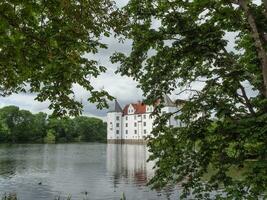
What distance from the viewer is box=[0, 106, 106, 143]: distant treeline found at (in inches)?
5605

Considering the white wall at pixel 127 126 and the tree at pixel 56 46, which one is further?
the white wall at pixel 127 126

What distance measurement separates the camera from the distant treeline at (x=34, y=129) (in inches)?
5605

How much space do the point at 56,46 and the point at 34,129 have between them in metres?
151

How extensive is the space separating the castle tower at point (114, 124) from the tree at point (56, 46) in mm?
135379

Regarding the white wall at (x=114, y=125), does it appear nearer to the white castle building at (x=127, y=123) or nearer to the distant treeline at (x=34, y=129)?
the white castle building at (x=127, y=123)

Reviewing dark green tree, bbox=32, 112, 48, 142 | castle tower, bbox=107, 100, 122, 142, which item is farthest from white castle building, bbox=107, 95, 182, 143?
dark green tree, bbox=32, 112, 48, 142

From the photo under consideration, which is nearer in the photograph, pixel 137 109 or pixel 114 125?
pixel 137 109

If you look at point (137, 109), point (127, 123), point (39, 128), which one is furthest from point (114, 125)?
point (39, 128)

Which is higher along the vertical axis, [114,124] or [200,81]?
[114,124]

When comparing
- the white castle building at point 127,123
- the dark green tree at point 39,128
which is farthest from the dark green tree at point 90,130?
the white castle building at point 127,123

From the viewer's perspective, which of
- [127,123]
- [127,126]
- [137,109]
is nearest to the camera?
[137,109]

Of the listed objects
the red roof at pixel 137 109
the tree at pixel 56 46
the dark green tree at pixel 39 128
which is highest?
the red roof at pixel 137 109

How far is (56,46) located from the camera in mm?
5770

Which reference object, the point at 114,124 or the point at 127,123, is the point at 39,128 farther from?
the point at 127,123
